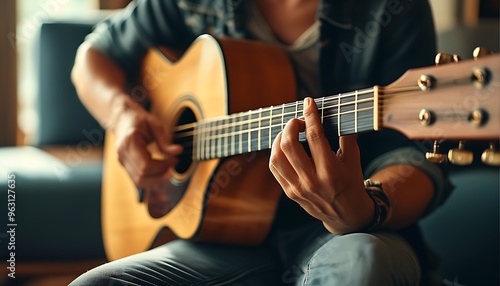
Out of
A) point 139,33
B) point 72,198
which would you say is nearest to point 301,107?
point 139,33

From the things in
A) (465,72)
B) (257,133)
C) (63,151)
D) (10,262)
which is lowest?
(10,262)

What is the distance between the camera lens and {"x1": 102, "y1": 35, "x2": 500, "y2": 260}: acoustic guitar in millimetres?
637

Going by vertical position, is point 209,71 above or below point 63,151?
above

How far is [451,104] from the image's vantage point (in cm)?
64

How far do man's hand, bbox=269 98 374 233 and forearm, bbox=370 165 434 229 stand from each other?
0.08 meters

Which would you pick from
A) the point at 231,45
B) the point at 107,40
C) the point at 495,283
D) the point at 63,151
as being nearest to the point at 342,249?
the point at 231,45

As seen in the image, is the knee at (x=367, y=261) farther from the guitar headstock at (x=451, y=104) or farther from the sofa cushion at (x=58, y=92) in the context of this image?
the sofa cushion at (x=58, y=92)

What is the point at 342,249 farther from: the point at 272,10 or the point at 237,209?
the point at 272,10

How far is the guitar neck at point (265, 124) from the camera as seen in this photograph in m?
0.72

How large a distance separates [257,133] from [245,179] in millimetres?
117

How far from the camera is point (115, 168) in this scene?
130cm

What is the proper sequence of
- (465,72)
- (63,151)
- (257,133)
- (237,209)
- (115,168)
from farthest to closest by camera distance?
(63,151)
(115,168)
(237,209)
(257,133)
(465,72)

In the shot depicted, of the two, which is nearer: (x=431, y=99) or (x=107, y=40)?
(x=431, y=99)

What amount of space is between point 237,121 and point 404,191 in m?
0.26
